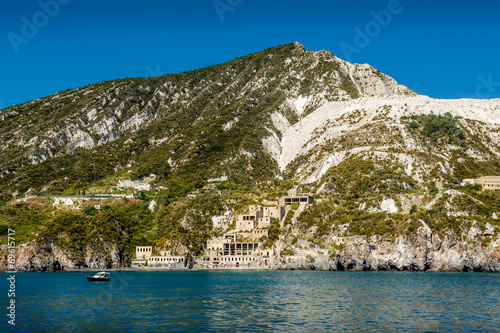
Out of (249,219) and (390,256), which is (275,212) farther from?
(390,256)

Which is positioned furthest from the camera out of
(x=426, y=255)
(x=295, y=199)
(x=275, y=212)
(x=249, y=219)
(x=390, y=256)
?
(x=295, y=199)

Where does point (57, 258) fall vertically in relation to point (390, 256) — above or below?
below

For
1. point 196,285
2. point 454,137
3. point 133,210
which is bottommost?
point 196,285

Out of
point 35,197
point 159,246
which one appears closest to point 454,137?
point 159,246

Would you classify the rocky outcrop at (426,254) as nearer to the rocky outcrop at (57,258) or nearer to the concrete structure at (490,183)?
the concrete structure at (490,183)

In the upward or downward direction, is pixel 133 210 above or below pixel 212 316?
above

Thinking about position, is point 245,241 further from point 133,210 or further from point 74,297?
point 74,297

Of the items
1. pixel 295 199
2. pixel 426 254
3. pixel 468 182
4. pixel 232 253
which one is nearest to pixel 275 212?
pixel 295 199

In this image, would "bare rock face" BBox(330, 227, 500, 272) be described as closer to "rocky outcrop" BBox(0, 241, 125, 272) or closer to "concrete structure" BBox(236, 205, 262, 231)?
"concrete structure" BBox(236, 205, 262, 231)

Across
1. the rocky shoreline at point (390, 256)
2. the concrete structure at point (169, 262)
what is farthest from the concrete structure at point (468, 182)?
the concrete structure at point (169, 262)
